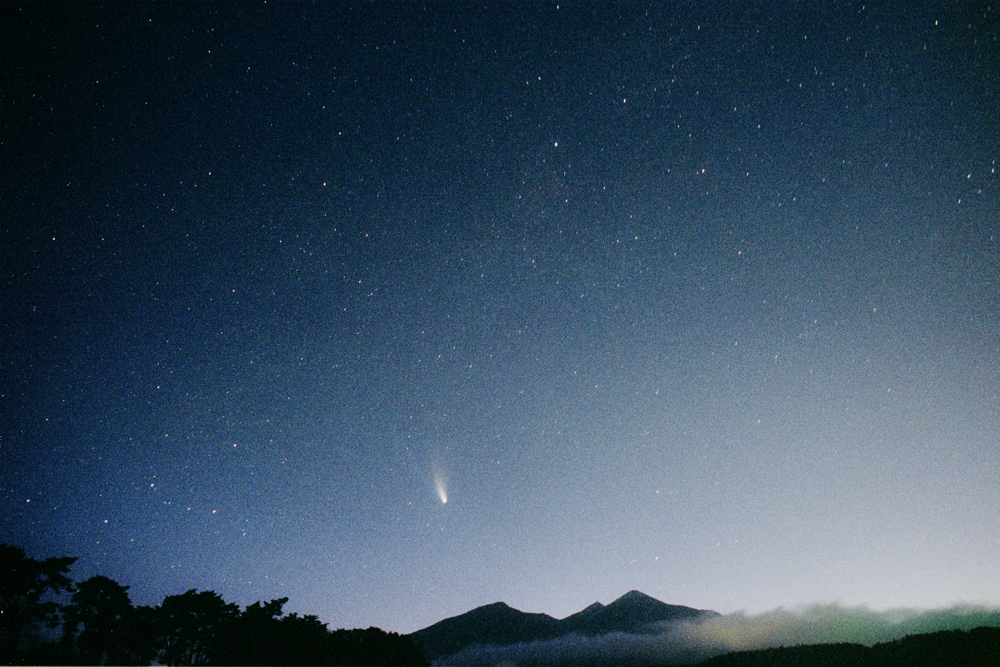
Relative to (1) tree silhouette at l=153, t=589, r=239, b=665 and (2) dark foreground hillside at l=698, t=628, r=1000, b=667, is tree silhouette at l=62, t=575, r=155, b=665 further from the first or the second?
(2) dark foreground hillside at l=698, t=628, r=1000, b=667

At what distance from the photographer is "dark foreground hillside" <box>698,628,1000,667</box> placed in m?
30.6

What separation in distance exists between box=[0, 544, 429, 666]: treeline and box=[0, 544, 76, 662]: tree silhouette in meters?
0.05

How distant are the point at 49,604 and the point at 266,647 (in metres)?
16.9

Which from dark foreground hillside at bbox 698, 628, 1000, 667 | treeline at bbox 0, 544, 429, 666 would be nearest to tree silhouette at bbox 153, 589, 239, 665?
treeline at bbox 0, 544, 429, 666

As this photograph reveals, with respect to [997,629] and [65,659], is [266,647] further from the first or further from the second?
[997,629]

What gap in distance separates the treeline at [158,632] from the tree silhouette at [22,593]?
0.05 m

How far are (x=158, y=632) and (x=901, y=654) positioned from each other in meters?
58.3

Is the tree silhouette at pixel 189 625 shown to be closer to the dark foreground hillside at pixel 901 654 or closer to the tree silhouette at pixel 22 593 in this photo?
the tree silhouette at pixel 22 593

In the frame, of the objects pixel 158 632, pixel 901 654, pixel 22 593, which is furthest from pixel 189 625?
pixel 901 654

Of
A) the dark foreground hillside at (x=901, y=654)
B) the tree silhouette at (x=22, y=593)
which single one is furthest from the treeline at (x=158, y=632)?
the dark foreground hillside at (x=901, y=654)

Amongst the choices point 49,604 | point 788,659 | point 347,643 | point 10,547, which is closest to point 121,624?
point 49,604

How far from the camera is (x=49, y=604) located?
3744 cm

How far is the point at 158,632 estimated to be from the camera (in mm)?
42906

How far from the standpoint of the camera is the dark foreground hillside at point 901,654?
101 feet
